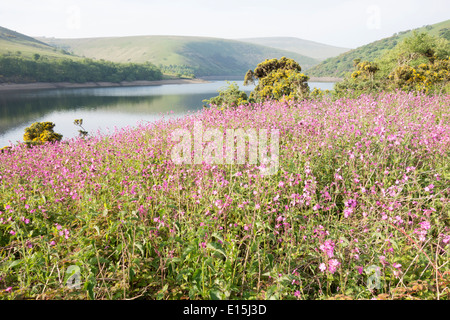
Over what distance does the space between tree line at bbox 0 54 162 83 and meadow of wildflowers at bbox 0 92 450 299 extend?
10941 cm

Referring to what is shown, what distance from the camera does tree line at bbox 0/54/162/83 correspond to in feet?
293

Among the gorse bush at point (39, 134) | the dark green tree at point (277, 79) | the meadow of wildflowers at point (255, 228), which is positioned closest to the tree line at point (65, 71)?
the gorse bush at point (39, 134)

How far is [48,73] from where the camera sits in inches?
3848

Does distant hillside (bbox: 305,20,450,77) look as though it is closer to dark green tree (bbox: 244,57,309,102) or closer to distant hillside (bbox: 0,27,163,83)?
distant hillside (bbox: 0,27,163,83)

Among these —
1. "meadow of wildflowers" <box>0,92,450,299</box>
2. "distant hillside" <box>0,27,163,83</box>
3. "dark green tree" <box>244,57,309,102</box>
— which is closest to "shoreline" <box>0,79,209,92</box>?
"distant hillside" <box>0,27,163,83</box>

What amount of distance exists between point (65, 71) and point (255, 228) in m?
124

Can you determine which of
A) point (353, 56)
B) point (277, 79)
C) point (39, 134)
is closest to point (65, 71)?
point (39, 134)

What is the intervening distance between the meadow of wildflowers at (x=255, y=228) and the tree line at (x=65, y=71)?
10941cm

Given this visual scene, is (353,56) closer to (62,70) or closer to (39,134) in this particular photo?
(62,70)

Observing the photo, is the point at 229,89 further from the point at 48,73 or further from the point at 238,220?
the point at 48,73

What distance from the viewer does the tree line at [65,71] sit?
89.3 m

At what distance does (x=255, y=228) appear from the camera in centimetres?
332
